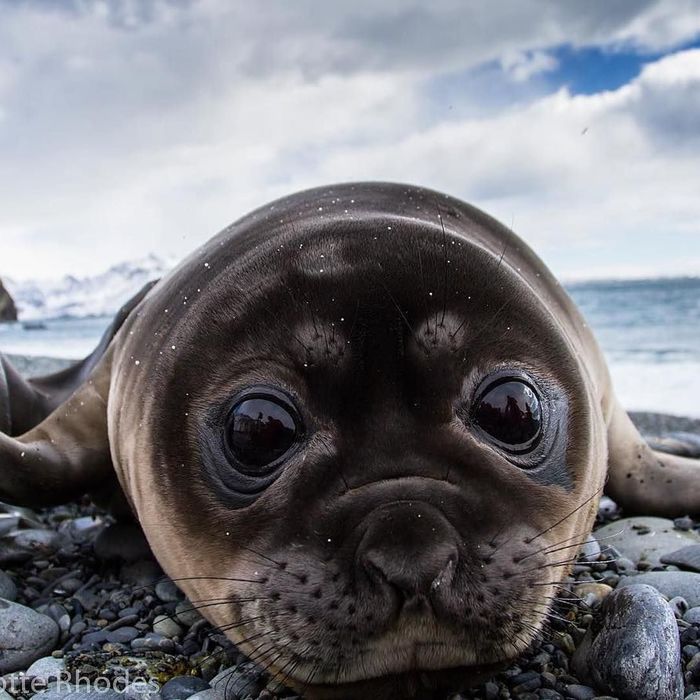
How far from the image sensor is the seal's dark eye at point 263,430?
215 cm

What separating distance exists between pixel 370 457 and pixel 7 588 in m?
1.78

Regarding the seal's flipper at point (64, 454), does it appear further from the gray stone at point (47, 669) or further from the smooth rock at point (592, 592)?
the smooth rock at point (592, 592)

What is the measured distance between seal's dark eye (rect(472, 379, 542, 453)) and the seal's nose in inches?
16.3

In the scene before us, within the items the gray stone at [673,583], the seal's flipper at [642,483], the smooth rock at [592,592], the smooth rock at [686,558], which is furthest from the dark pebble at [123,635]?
the seal's flipper at [642,483]

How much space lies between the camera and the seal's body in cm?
185

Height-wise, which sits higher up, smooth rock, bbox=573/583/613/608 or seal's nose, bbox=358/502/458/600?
seal's nose, bbox=358/502/458/600

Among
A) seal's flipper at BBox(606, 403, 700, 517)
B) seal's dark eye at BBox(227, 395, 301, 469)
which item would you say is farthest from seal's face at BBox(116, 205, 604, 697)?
seal's flipper at BBox(606, 403, 700, 517)

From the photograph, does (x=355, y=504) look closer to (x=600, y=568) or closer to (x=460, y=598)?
(x=460, y=598)

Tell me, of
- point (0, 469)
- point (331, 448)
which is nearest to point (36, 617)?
point (0, 469)

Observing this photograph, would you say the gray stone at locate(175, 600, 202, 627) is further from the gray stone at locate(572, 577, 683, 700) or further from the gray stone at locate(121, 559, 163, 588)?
the gray stone at locate(572, 577, 683, 700)

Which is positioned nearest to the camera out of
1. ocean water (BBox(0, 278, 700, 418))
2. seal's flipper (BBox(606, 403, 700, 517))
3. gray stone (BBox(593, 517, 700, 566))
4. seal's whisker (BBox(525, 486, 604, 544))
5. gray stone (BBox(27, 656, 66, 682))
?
seal's whisker (BBox(525, 486, 604, 544))

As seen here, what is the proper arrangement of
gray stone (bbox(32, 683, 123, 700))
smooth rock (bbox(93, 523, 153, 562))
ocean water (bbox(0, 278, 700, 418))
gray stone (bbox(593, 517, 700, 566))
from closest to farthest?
1. gray stone (bbox(32, 683, 123, 700))
2. gray stone (bbox(593, 517, 700, 566))
3. smooth rock (bbox(93, 523, 153, 562))
4. ocean water (bbox(0, 278, 700, 418))

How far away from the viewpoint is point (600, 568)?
3.04m

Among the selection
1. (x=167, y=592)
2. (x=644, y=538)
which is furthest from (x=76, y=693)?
(x=644, y=538)
